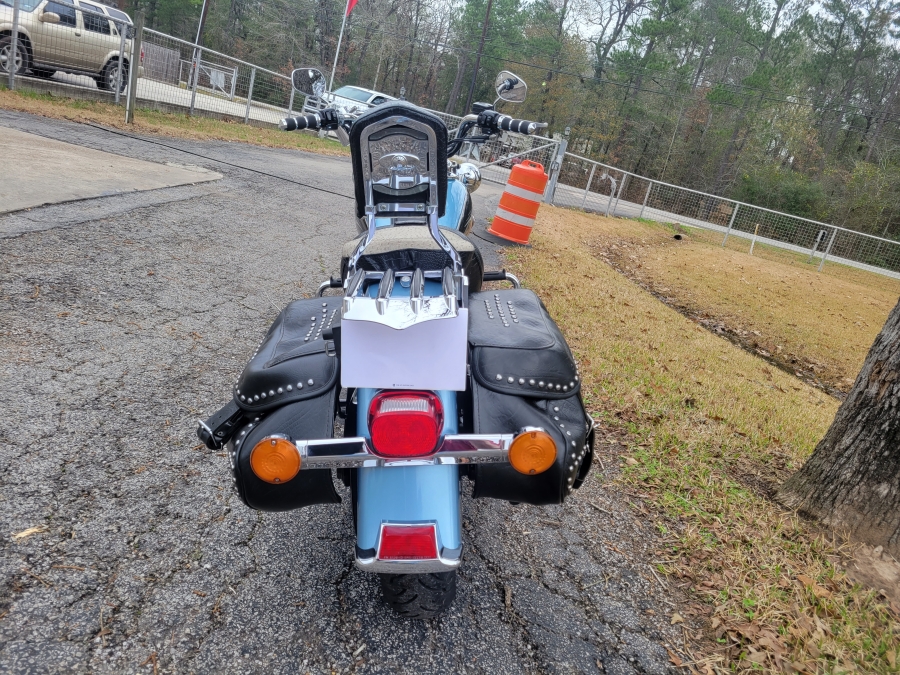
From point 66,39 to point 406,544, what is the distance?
13.1 m

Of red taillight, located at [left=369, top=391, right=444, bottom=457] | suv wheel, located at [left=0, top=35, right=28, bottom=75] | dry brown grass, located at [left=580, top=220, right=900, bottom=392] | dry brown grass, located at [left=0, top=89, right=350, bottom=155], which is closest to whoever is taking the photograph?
red taillight, located at [left=369, top=391, right=444, bottom=457]

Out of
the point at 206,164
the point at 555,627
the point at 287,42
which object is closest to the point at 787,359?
the point at 555,627

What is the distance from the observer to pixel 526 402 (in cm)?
171

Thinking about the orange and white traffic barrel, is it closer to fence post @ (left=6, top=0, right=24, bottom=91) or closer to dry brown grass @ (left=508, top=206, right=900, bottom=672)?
dry brown grass @ (left=508, top=206, right=900, bottom=672)

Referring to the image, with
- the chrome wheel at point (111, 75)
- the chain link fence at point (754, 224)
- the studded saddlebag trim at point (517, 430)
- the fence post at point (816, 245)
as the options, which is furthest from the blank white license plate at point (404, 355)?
the fence post at point (816, 245)

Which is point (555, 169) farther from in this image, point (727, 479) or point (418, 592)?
point (418, 592)

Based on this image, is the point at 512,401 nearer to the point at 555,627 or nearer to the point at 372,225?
the point at 555,627

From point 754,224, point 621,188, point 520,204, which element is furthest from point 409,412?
point 754,224

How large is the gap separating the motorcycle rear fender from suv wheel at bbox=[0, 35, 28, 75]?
12104 mm

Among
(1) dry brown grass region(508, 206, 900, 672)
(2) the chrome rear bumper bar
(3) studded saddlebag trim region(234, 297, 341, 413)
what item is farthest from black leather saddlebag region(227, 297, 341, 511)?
(1) dry brown grass region(508, 206, 900, 672)

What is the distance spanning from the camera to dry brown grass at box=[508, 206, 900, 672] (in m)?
2.00

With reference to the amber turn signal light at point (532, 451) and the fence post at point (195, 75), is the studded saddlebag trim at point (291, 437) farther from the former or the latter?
the fence post at point (195, 75)

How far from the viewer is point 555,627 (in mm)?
1921

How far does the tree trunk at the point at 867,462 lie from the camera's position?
8.09 feet
